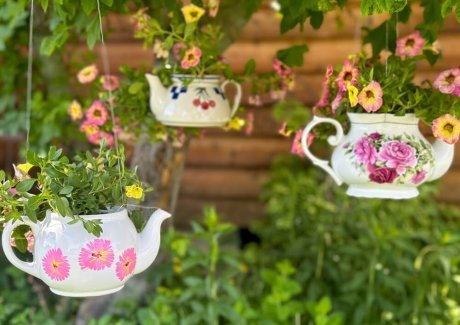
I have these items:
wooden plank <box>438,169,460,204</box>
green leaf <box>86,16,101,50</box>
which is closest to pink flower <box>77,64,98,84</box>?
green leaf <box>86,16,101,50</box>

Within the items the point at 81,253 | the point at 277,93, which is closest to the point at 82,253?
the point at 81,253

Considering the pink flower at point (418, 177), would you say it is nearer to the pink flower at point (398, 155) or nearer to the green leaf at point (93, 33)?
the pink flower at point (398, 155)

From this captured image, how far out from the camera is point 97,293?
1.20 meters

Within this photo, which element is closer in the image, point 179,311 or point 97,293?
point 97,293

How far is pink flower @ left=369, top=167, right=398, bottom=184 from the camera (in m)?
1.37

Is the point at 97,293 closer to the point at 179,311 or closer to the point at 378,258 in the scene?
the point at 179,311

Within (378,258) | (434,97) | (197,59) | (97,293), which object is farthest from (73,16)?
(378,258)

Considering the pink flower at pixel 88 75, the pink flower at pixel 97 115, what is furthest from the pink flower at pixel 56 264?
the pink flower at pixel 88 75

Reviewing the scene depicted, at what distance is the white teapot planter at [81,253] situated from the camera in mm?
1145

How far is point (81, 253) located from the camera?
1.14m

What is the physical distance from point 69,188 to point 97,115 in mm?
565

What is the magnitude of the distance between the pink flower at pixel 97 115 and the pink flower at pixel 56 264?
0.56 m

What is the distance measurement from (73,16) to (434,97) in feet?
2.76

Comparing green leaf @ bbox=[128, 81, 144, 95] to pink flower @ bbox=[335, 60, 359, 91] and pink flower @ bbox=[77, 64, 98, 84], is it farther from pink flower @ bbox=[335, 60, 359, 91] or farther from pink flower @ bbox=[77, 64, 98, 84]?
pink flower @ bbox=[335, 60, 359, 91]
